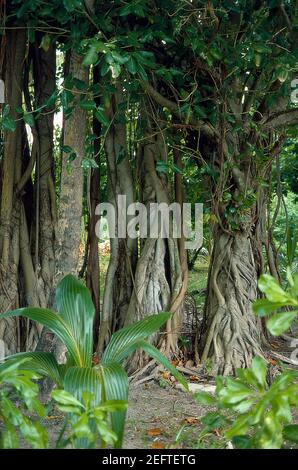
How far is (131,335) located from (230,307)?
4.98 ft

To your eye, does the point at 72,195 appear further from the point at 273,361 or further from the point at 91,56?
the point at 273,361

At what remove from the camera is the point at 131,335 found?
297cm

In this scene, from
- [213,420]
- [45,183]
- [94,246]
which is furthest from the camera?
[94,246]

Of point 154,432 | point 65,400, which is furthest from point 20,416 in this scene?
point 154,432

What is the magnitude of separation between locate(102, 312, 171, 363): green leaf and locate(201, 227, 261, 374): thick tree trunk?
4.61 feet

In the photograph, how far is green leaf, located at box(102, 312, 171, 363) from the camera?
2924mm

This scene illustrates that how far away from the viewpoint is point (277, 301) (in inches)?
73.3

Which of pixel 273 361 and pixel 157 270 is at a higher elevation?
pixel 157 270

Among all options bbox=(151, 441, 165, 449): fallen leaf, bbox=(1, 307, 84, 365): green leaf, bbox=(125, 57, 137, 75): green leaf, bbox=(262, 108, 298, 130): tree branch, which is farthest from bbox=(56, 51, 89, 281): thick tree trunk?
bbox=(262, 108, 298, 130): tree branch

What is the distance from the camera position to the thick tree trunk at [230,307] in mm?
4277

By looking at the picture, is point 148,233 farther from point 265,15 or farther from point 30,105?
point 265,15

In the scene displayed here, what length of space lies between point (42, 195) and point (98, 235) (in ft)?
1.55

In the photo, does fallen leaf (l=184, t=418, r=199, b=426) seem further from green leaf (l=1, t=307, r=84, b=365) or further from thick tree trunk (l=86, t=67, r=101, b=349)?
thick tree trunk (l=86, t=67, r=101, b=349)

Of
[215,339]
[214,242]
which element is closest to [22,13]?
[214,242]
